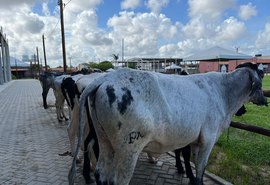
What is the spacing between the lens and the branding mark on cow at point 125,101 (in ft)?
9.12

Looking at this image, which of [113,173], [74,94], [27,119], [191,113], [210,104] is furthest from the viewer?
[27,119]

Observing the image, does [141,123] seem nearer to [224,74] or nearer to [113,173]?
[113,173]

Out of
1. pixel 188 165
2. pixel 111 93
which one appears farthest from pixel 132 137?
pixel 188 165

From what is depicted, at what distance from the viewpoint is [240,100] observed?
3.99m

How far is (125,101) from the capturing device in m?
2.80

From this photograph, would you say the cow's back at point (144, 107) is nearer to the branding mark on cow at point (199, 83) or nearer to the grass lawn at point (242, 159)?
the branding mark on cow at point (199, 83)

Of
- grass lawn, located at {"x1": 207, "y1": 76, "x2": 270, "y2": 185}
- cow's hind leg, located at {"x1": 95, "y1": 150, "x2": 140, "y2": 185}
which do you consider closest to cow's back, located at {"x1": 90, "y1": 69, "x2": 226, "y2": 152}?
cow's hind leg, located at {"x1": 95, "y1": 150, "x2": 140, "y2": 185}

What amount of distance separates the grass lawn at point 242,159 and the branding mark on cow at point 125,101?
253cm

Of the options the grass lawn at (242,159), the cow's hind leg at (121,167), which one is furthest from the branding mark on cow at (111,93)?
the grass lawn at (242,159)

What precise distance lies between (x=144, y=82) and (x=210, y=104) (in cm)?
106

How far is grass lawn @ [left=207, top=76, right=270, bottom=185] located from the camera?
14.8ft

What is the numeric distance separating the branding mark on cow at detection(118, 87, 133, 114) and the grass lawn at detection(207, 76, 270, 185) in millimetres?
2528

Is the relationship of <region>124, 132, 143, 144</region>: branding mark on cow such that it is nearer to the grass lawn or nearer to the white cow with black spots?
the white cow with black spots

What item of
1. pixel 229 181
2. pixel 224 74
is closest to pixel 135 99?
pixel 224 74
